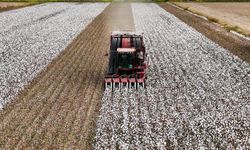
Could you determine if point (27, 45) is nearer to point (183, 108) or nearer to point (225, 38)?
point (225, 38)

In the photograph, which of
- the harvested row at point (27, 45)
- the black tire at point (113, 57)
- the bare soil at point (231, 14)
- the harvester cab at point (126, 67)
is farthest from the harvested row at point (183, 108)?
the bare soil at point (231, 14)

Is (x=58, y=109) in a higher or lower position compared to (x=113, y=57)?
lower

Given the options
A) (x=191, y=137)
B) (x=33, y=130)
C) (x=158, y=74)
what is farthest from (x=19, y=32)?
(x=191, y=137)

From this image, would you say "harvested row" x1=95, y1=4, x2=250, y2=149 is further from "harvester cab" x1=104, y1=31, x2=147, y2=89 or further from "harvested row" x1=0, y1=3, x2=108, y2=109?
"harvested row" x1=0, y1=3, x2=108, y2=109

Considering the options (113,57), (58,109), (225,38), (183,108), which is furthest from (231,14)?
(58,109)

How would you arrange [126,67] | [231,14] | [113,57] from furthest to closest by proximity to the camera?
[231,14]
[113,57]
[126,67]
